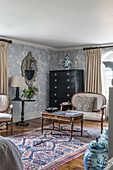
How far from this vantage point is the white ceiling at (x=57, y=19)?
3.30 metres

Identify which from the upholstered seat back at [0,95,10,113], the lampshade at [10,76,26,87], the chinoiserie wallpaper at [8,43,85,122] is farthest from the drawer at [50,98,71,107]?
the upholstered seat back at [0,95,10,113]

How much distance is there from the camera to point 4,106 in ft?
17.0

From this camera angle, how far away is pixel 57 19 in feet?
13.4

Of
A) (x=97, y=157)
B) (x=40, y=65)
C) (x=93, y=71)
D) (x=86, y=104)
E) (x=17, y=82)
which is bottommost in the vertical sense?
(x=97, y=157)

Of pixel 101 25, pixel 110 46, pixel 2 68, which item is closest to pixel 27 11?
pixel 101 25

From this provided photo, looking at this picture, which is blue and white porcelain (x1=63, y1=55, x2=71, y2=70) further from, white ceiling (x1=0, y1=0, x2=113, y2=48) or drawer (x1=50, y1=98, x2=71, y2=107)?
white ceiling (x1=0, y1=0, x2=113, y2=48)

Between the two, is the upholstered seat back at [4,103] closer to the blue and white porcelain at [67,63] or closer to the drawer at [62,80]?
the drawer at [62,80]

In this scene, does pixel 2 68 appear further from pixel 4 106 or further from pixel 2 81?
pixel 4 106

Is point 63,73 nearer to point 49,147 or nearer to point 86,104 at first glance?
point 86,104

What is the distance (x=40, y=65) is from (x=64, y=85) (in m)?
1.12

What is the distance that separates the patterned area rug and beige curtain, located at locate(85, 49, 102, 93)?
6.89 feet

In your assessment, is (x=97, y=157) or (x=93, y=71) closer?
(x=97, y=157)

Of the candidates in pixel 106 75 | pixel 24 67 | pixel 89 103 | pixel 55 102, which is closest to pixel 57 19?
pixel 89 103

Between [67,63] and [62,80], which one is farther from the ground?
[67,63]
